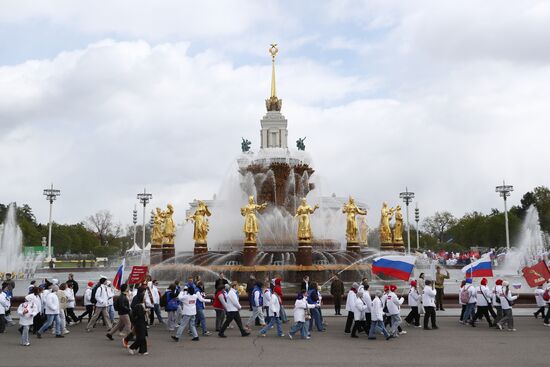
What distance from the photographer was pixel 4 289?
17.1 metres

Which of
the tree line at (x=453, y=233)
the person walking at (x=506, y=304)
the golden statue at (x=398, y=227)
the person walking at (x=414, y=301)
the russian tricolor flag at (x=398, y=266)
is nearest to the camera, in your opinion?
the person walking at (x=506, y=304)

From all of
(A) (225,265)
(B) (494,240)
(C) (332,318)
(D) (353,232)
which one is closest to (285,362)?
(C) (332,318)

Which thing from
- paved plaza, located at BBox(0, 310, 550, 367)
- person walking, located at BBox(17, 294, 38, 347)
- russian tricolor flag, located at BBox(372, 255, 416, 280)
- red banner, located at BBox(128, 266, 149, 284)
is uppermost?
russian tricolor flag, located at BBox(372, 255, 416, 280)

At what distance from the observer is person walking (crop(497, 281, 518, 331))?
639 inches

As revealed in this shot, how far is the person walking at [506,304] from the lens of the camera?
639 inches

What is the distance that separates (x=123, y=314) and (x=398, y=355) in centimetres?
672

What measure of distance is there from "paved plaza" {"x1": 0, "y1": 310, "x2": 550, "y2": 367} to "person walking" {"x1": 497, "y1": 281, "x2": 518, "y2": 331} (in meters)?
0.29

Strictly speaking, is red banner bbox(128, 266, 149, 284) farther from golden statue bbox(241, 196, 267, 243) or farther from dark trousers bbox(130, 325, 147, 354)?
golden statue bbox(241, 196, 267, 243)

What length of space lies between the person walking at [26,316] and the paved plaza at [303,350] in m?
0.29

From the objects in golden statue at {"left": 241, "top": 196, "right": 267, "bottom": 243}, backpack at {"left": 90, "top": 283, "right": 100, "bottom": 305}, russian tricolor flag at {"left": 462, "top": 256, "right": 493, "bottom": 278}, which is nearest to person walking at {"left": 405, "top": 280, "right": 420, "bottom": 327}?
russian tricolor flag at {"left": 462, "top": 256, "right": 493, "bottom": 278}

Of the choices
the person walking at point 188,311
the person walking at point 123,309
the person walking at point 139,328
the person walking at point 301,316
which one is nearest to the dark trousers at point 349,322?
the person walking at point 301,316

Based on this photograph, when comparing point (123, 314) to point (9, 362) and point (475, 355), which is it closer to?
point (9, 362)

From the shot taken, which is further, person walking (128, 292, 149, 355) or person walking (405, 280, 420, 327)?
person walking (405, 280, 420, 327)

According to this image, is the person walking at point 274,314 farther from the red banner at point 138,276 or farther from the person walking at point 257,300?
the red banner at point 138,276
